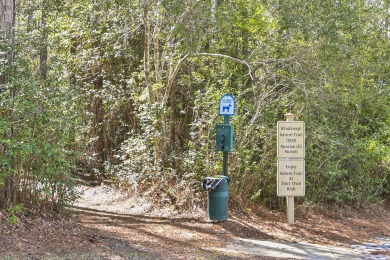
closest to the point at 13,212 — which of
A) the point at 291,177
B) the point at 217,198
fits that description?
Result: the point at 217,198

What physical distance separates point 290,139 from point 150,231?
342 cm

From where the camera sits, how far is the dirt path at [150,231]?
7.41m

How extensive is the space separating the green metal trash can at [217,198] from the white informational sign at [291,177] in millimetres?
1272

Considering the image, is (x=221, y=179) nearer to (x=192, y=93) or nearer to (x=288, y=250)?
(x=288, y=250)

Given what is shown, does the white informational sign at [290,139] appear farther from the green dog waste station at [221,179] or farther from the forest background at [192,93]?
the green dog waste station at [221,179]

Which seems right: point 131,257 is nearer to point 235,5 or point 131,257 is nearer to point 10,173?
point 10,173

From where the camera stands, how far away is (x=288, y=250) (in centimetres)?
879

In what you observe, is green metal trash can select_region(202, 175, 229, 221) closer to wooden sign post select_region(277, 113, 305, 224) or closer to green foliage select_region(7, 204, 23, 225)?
wooden sign post select_region(277, 113, 305, 224)

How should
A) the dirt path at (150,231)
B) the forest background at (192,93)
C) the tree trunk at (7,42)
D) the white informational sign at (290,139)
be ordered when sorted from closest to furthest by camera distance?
the dirt path at (150,231)
the tree trunk at (7,42)
the forest background at (192,93)
the white informational sign at (290,139)

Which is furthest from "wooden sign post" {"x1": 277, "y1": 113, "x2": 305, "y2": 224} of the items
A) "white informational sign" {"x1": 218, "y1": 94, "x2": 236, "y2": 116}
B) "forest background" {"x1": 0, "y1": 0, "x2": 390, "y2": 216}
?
"white informational sign" {"x1": 218, "y1": 94, "x2": 236, "y2": 116}

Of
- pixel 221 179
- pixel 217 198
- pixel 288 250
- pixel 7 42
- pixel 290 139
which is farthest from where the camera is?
pixel 290 139

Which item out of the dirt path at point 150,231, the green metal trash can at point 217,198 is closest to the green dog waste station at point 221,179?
the green metal trash can at point 217,198

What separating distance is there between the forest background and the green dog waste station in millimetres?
990

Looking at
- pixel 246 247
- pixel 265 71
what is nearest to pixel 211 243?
pixel 246 247
